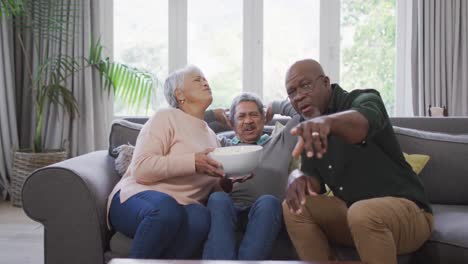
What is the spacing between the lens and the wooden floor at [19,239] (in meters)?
2.71

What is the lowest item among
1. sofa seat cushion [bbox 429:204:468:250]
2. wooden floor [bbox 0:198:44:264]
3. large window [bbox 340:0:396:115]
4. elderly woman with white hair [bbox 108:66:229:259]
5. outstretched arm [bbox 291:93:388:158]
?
wooden floor [bbox 0:198:44:264]

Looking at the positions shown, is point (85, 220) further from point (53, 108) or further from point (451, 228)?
point (53, 108)

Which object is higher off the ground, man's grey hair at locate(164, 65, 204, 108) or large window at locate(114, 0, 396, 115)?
large window at locate(114, 0, 396, 115)

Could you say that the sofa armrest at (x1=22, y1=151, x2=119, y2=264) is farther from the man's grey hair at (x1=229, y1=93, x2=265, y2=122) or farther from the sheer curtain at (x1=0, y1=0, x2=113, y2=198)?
the sheer curtain at (x1=0, y1=0, x2=113, y2=198)

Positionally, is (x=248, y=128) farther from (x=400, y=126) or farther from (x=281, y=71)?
(x=281, y=71)

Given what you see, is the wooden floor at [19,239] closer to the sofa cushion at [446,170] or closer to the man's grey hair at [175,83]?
the man's grey hair at [175,83]

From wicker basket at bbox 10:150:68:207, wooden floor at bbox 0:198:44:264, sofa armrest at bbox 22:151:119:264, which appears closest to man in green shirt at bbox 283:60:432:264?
sofa armrest at bbox 22:151:119:264

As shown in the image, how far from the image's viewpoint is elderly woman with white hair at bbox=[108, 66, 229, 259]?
187 centimetres

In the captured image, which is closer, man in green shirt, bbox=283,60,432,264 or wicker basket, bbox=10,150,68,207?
man in green shirt, bbox=283,60,432,264

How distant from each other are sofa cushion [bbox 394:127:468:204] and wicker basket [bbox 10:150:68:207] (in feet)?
8.22

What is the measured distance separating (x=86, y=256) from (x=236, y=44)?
2.75 m

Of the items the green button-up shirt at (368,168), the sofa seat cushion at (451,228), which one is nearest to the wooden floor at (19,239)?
the green button-up shirt at (368,168)

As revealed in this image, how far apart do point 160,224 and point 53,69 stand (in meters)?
Result: 2.49

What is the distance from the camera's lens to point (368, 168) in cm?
178
